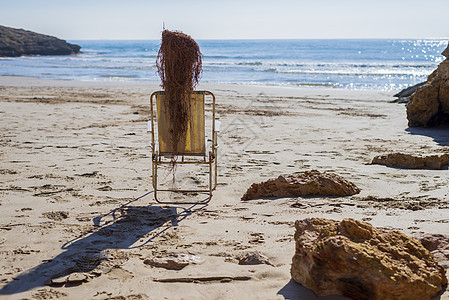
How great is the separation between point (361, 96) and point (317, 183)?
1150cm

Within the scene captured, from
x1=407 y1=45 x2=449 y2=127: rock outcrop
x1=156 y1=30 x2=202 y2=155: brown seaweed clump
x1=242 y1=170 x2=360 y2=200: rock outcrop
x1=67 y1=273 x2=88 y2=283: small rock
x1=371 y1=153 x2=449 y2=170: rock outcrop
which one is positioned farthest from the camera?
x1=407 y1=45 x2=449 y2=127: rock outcrop

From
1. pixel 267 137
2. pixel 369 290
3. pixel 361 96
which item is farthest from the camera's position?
pixel 361 96

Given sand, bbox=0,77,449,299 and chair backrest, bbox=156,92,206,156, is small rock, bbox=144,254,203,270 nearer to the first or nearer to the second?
sand, bbox=0,77,449,299

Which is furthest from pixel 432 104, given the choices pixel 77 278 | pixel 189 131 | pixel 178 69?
pixel 77 278

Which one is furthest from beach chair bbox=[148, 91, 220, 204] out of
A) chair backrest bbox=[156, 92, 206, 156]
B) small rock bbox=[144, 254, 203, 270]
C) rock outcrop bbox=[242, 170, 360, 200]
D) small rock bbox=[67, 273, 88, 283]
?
small rock bbox=[67, 273, 88, 283]

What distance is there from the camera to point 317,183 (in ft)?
14.2

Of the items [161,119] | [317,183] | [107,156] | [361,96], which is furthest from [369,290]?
[361,96]

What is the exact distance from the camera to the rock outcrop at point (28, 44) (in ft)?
153

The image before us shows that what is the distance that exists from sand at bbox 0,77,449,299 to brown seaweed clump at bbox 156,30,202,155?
948 mm

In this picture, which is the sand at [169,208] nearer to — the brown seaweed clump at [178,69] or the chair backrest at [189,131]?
the chair backrest at [189,131]

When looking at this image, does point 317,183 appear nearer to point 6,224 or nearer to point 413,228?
point 413,228

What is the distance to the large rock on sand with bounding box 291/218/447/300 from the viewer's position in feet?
7.38

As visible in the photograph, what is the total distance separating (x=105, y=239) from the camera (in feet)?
10.9

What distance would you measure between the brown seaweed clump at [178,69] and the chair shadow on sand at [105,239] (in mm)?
927
